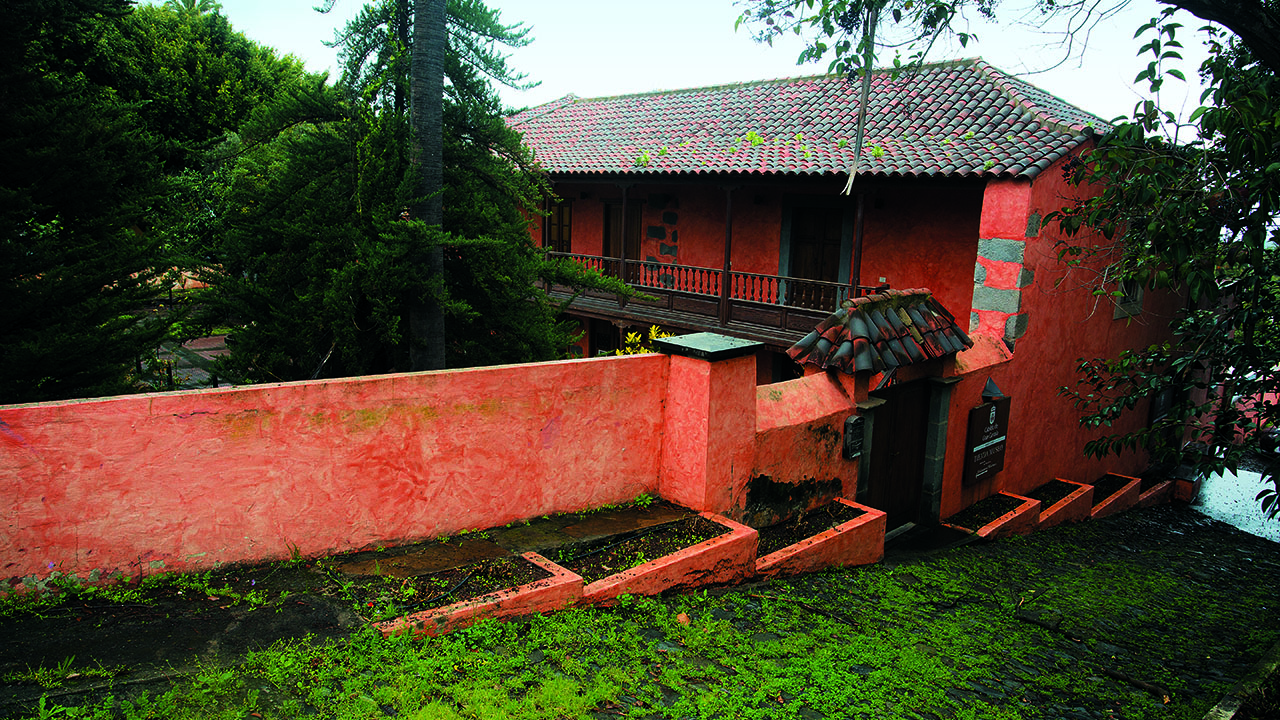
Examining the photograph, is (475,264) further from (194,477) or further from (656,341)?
(194,477)

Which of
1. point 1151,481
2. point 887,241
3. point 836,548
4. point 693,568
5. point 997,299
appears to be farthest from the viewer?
point 1151,481

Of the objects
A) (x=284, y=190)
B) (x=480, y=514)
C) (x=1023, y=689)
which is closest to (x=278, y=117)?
(x=284, y=190)

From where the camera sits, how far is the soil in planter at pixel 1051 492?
33.7ft

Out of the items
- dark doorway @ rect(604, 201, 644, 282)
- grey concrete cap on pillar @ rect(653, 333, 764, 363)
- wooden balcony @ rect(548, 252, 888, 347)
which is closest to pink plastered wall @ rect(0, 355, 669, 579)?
grey concrete cap on pillar @ rect(653, 333, 764, 363)

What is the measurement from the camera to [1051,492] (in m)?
10.6

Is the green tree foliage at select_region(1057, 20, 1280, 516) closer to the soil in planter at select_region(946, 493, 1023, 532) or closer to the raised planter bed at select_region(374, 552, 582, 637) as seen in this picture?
the soil in planter at select_region(946, 493, 1023, 532)

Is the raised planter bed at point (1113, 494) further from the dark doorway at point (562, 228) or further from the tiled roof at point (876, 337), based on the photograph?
the dark doorway at point (562, 228)

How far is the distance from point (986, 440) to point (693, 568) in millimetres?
5507

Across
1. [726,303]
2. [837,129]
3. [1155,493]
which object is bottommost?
[1155,493]

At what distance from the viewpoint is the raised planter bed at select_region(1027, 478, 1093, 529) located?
32.1 ft

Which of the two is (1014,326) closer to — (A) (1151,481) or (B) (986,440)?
(B) (986,440)

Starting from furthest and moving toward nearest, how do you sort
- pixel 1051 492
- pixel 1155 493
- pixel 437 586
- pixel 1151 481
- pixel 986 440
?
pixel 1151 481, pixel 1155 493, pixel 1051 492, pixel 986 440, pixel 437 586

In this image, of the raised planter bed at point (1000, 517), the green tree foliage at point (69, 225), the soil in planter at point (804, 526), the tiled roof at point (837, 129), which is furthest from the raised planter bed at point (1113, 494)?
the green tree foliage at point (69, 225)

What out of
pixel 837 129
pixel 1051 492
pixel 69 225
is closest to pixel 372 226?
pixel 69 225
